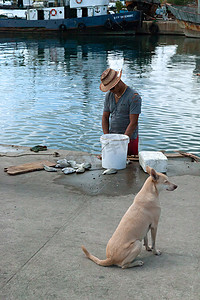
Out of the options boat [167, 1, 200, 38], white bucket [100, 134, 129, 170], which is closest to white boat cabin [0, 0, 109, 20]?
boat [167, 1, 200, 38]

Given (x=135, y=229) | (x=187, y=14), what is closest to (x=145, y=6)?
(x=187, y=14)

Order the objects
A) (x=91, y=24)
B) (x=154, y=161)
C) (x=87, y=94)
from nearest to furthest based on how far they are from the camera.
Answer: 1. (x=154, y=161)
2. (x=87, y=94)
3. (x=91, y=24)

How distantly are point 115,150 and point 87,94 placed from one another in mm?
10144

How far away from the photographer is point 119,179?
20.8ft

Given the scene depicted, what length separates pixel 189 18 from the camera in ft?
127

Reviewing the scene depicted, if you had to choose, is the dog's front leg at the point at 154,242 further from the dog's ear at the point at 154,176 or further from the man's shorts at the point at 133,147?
the man's shorts at the point at 133,147

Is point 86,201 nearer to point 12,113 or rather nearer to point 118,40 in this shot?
point 12,113

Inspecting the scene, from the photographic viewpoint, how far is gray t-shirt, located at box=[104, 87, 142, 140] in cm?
670

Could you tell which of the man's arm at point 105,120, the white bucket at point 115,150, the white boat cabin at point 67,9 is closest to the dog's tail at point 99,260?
the white bucket at point 115,150

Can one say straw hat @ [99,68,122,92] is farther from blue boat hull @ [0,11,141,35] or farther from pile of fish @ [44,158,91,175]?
blue boat hull @ [0,11,141,35]

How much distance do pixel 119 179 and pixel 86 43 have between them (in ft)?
112

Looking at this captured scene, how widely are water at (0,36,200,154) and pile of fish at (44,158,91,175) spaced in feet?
9.23

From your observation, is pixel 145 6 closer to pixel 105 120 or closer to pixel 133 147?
pixel 133 147

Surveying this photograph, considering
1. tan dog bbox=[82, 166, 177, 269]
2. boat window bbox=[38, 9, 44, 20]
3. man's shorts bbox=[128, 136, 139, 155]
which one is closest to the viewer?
tan dog bbox=[82, 166, 177, 269]
